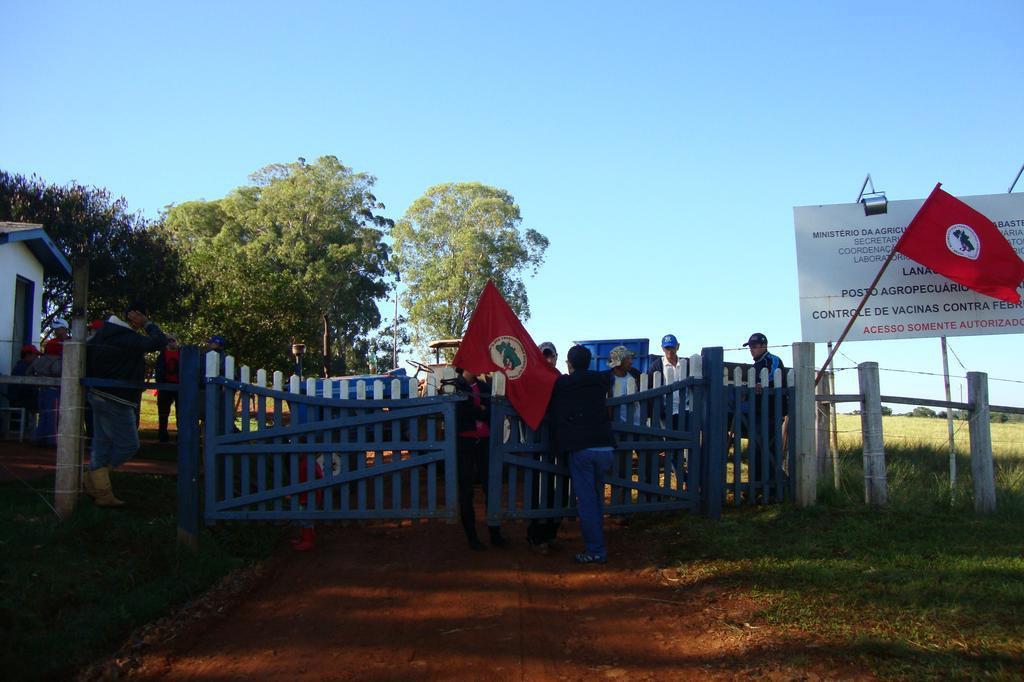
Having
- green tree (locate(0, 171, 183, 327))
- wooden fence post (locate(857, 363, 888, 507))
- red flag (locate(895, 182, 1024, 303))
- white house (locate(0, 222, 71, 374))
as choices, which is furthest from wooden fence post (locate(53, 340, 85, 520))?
green tree (locate(0, 171, 183, 327))

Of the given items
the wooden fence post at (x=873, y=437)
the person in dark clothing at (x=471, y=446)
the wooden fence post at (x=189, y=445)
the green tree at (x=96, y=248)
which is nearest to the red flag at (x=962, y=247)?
the wooden fence post at (x=873, y=437)

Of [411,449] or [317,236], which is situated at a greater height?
[317,236]

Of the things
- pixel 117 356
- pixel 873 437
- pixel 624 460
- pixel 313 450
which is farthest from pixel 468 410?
pixel 873 437

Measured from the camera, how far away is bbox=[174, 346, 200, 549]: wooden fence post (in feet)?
23.0

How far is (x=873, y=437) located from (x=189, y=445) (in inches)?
262

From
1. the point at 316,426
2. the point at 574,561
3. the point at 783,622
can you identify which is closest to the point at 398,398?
the point at 316,426

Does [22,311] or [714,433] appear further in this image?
[22,311]

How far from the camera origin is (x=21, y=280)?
16.5 meters

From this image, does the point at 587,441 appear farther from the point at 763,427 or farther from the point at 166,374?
the point at 166,374

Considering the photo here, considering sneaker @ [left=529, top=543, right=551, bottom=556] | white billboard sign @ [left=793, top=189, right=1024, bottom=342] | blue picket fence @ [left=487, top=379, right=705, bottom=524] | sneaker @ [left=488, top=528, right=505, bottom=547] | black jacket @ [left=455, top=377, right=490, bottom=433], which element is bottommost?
sneaker @ [left=529, top=543, right=551, bottom=556]

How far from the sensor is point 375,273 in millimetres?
48750

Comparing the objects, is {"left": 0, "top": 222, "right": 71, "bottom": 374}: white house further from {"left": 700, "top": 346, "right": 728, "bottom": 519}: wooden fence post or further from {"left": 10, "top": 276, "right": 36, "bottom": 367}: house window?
{"left": 700, "top": 346, "right": 728, "bottom": 519}: wooden fence post

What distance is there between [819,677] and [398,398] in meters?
4.18

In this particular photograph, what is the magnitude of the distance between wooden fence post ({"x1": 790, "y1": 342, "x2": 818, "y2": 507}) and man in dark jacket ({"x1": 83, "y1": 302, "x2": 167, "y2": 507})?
6373mm
